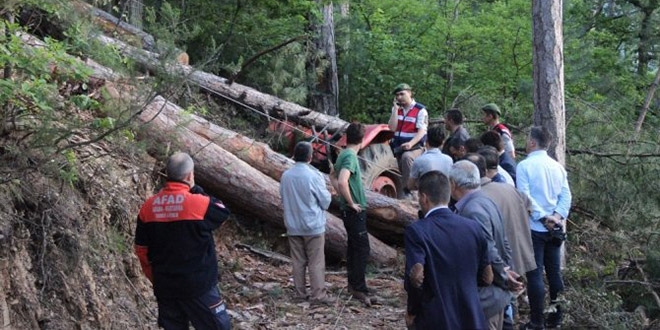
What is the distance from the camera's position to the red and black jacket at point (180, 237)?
18.2 feet

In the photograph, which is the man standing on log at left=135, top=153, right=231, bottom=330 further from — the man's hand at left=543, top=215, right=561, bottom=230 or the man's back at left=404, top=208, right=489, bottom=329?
the man's hand at left=543, top=215, right=561, bottom=230

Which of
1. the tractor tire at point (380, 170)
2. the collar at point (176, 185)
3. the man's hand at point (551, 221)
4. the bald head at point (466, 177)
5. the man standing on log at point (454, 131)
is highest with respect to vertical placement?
the bald head at point (466, 177)

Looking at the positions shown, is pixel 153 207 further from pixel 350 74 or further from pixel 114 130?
pixel 350 74

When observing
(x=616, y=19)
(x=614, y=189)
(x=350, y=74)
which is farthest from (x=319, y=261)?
(x=616, y=19)

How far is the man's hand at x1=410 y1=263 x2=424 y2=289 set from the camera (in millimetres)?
4719

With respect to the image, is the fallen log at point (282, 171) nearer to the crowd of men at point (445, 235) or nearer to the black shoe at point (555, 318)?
the crowd of men at point (445, 235)

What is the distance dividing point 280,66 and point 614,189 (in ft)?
21.2

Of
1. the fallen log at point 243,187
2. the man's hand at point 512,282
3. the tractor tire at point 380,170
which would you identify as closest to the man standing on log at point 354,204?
the fallen log at point 243,187

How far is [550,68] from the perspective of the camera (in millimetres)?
9812

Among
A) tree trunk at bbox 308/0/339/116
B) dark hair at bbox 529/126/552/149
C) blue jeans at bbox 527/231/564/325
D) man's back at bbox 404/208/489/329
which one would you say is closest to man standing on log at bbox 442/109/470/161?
dark hair at bbox 529/126/552/149

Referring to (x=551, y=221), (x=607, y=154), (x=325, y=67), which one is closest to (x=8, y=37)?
(x=551, y=221)

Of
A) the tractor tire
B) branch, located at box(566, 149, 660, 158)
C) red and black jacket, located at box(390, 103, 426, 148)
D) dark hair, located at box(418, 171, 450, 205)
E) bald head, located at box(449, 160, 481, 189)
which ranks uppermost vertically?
dark hair, located at box(418, 171, 450, 205)

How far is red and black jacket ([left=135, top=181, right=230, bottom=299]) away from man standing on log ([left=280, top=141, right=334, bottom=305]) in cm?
271

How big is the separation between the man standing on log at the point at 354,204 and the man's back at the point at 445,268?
11.5 feet
